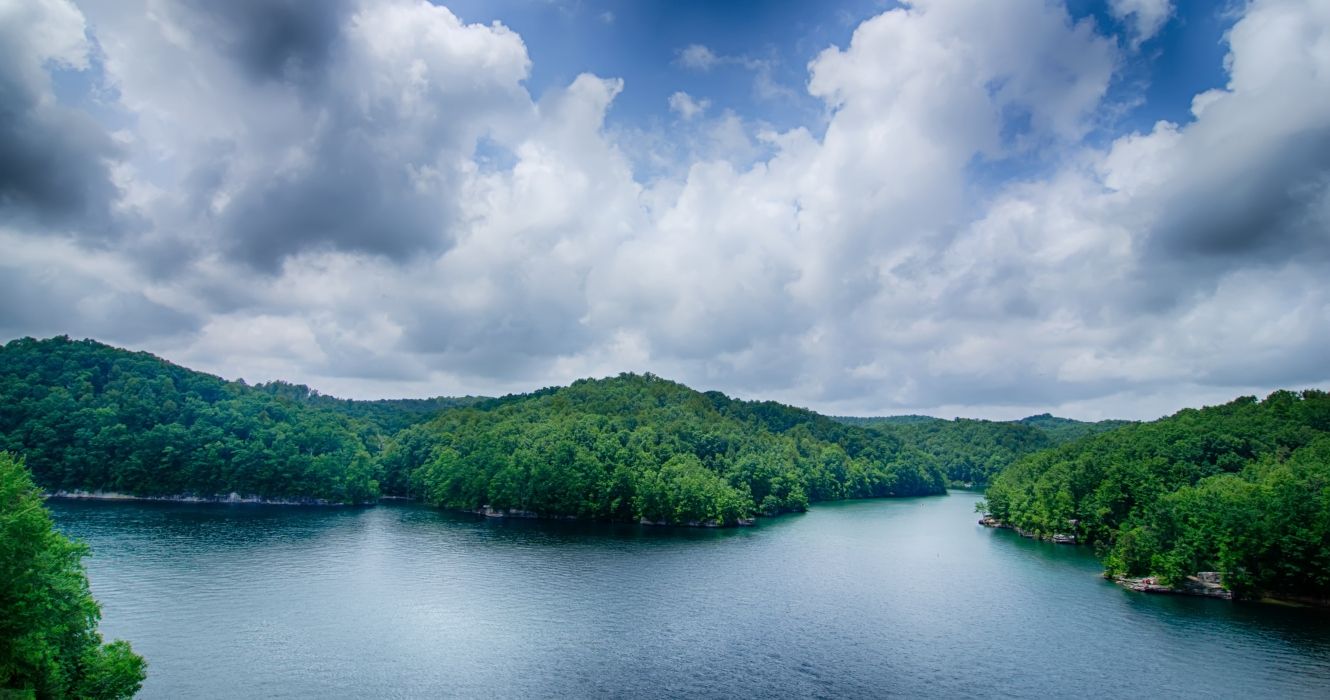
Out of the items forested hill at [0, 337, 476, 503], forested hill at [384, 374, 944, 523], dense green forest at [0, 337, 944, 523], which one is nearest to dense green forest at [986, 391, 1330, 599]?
forested hill at [384, 374, 944, 523]

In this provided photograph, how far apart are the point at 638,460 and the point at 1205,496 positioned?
75089 millimetres

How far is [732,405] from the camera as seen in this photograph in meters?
200

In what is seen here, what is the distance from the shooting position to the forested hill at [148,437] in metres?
115

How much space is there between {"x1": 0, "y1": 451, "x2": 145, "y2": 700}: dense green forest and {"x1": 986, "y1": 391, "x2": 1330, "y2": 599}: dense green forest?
7434 centimetres

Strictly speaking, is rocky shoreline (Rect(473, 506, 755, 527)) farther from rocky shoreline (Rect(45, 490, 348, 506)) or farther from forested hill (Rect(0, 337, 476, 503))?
rocky shoreline (Rect(45, 490, 348, 506))

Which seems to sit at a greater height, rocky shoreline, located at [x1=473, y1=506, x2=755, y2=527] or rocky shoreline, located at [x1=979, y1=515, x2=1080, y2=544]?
rocky shoreline, located at [x1=473, y1=506, x2=755, y2=527]

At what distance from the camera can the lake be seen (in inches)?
1469

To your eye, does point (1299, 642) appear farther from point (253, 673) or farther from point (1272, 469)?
point (253, 673)

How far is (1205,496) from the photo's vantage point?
61344 mm

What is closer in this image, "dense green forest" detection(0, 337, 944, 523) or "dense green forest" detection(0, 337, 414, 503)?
"dense green forest" detection(0, 337, 944, 523)

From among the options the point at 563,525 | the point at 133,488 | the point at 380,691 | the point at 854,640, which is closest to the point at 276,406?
the point at 133,488

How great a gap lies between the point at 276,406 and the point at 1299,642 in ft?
532

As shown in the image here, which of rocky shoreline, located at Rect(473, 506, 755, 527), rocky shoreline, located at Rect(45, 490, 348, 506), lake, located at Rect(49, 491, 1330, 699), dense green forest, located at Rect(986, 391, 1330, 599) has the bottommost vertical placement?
lake, located at Rect(49, 491, 1330, 699)

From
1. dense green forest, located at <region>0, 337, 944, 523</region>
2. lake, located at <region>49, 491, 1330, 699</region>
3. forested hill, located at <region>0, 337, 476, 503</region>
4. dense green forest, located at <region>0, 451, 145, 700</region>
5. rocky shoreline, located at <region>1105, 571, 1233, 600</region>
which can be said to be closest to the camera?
dense green forest, located at <region>0, 451, 145, 700</region>
